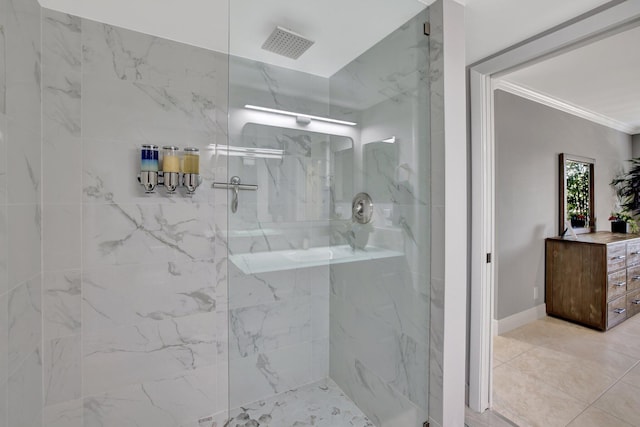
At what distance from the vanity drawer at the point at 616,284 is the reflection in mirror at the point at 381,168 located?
2993mm

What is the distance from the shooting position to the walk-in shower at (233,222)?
4.28 ft

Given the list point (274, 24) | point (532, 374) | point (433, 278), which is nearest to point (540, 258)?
point (532, 374)

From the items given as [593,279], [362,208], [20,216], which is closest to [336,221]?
[362,208]

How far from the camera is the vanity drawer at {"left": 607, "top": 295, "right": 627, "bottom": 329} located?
2865mm

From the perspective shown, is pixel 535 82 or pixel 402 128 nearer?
pixel 402 128

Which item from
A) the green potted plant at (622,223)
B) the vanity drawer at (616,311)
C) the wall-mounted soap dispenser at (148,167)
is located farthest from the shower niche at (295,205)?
the green potted plant at (622,223)

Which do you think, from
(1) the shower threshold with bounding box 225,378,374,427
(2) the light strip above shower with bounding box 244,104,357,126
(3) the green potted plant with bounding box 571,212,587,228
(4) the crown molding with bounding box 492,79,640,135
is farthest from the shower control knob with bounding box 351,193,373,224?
(3) the green potted plant with bounding box 571,212,587,228

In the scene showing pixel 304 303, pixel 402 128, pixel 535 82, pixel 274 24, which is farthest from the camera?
pixel 535 82

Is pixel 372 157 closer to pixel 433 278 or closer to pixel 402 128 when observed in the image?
pixel 402 128

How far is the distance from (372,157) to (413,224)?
1.34ft

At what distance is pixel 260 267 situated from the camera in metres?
1.50

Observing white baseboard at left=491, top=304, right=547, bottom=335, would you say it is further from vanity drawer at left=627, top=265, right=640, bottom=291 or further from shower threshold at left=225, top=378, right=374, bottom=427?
shower threshold at left=225, top=378, right=374, bottom=427

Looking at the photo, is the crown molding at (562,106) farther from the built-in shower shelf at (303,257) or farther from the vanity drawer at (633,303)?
the vanity drawer at (633,303)

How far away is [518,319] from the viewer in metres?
2.94
